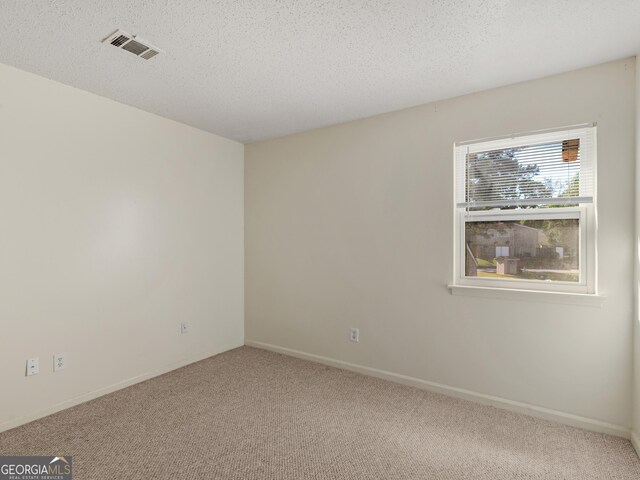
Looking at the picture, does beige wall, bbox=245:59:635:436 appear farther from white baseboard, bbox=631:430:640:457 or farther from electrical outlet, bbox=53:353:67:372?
electrical outlet, bbox=53:353:67:372

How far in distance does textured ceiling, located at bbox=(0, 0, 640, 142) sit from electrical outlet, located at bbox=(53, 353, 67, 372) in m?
1.96

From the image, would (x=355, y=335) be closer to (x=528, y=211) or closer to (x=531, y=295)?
(x=531, y=295)

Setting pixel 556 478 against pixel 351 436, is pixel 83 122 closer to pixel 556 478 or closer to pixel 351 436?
pixel 351 436

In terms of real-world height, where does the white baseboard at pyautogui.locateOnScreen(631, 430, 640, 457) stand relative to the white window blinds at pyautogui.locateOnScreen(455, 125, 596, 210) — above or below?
below

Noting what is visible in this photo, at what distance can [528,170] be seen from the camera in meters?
2.63

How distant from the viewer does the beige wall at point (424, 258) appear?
7.55 ft

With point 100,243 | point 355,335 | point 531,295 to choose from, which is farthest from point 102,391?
point 531,295

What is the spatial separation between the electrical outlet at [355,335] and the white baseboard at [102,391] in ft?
4.80

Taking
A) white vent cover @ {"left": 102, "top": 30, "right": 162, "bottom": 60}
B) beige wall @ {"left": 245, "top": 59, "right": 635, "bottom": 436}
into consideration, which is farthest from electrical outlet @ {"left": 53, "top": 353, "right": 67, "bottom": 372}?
white vent cover @ {"left": 102, "top": 30, "right": 162, "bottom": 60}

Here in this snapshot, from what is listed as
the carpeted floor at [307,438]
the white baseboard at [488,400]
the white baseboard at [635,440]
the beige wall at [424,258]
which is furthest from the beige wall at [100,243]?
the white baseboard at [635,440]

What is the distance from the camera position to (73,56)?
2.24 metres

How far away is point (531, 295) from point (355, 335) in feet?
4.95

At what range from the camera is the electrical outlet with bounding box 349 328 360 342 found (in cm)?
337

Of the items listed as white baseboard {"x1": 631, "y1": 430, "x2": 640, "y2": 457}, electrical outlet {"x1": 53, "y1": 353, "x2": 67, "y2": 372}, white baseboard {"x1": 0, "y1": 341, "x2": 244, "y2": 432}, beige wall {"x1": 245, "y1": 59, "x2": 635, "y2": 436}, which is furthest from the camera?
electrical outlet {"x1": 53, "y1": 353, "x2": 67, "y2": 372}
